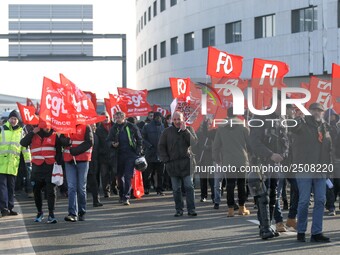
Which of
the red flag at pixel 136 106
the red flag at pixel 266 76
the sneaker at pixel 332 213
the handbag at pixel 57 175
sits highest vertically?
the red flag at pixel 266 76

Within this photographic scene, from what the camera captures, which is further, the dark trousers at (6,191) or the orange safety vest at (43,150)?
the dark trousers at (6,191)

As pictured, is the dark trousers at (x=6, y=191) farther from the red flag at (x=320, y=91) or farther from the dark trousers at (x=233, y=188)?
the red flag at (x=320, y=91)

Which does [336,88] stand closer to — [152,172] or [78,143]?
[152,172]

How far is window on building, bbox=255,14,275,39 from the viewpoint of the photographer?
47.7m

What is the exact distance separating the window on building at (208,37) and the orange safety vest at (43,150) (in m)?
38.0

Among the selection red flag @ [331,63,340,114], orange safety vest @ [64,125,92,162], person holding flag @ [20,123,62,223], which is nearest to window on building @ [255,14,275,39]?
red flag @ [331,63,340,114]

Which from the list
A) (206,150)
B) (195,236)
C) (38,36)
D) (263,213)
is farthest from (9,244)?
(38,36)

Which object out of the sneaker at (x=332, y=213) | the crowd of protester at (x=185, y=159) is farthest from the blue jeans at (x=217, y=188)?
the sneaker at (x=332, y=213)

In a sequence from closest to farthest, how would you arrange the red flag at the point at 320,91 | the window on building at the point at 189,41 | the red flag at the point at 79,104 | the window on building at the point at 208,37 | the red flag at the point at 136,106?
the red flag at the point at 79,104, the red flag at the point at 320,91, the red flag at the point at 136,106, the window on building at the point at 208,37, the window on building at the point at 189,41

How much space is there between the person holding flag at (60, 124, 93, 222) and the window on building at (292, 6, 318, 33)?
103ft

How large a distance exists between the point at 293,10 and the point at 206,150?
27.9m

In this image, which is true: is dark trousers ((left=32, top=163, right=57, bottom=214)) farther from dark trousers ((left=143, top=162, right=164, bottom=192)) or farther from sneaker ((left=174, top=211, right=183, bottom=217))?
dark trousers ((left=143, top=162, right=164, bottom=192))

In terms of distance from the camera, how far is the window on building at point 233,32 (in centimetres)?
5003

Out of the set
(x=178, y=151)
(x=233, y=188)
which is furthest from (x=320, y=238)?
(x=178, y=151)
